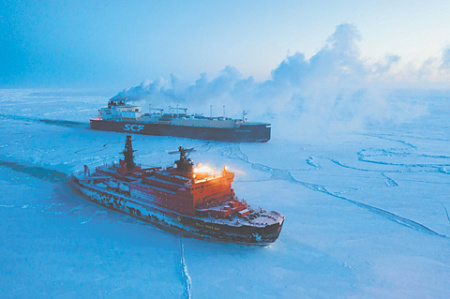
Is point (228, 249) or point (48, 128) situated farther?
point (48, 128)

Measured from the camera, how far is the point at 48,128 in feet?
124

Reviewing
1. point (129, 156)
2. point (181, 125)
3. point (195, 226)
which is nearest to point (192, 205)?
point (195, 226)

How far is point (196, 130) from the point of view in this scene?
32812 millimetres

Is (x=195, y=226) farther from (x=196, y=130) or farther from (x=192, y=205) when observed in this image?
(x=196, y=130)

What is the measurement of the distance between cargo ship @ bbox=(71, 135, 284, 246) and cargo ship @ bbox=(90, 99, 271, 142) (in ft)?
59.3

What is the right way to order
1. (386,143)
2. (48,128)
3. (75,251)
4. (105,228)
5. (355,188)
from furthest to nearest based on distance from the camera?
A: 1. (48,128)
2. (386,143)
3. (355,188)
4. (105,228)
5. (75,251)

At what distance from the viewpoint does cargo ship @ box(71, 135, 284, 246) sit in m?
9.85

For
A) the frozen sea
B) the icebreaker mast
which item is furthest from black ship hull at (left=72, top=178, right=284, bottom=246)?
the icebreaker mast

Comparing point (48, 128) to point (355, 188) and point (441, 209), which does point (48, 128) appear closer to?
point (355, 188)

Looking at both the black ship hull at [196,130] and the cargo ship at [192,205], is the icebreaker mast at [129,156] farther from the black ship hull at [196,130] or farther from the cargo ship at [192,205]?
the black ship hull at [196,130]

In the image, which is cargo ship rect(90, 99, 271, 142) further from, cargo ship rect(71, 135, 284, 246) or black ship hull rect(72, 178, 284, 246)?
black ship hull rect(72, 178, 284, 246)

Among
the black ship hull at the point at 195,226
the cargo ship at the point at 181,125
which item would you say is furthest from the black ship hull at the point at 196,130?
the black ship hull at the point at 195,226

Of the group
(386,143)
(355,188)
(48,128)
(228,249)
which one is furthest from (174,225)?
(48,128)

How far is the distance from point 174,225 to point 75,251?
3390 millimetres
